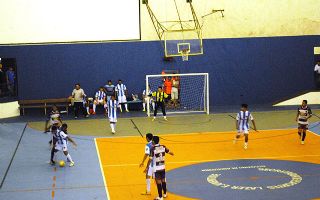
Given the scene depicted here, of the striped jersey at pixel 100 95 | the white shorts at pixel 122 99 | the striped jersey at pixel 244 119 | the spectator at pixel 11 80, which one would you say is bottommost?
the striped jersey at pixel 244 119

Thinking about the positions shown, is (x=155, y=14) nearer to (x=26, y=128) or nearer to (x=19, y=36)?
(x=19, y=36)

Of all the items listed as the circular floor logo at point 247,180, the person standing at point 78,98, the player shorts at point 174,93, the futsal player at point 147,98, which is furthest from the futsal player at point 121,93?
the circular floor logo at point 247,180

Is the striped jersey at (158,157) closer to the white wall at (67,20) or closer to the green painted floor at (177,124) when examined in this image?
the green painted floor at (177,124)

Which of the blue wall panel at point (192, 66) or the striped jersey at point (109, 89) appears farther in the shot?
the blue wall panel at point (192, 66)

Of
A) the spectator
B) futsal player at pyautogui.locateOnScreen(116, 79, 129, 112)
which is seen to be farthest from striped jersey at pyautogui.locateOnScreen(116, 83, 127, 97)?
the spectator

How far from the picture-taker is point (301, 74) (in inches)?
1340

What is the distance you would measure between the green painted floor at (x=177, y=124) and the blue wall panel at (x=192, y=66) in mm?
3473

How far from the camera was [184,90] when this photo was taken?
32594 millimetres

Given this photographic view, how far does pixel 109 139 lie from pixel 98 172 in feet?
18.6

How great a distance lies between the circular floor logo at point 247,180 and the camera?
15695mm

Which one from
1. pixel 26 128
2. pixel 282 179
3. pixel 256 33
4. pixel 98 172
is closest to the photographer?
pixel 282 179

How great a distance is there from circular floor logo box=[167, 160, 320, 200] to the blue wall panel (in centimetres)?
1423

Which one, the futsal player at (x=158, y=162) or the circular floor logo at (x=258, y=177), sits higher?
the futsal player at (x=158, y=162)

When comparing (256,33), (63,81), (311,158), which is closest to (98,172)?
(311,158)
